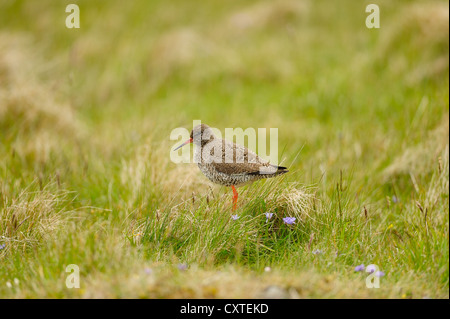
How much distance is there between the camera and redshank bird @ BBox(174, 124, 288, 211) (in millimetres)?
4242

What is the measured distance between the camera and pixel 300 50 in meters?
11.0

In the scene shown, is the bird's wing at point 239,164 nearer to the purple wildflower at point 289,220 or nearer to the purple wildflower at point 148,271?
the purple wildflower at point 289,220

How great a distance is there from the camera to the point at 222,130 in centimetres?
784

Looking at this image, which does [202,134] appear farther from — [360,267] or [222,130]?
[222,130]

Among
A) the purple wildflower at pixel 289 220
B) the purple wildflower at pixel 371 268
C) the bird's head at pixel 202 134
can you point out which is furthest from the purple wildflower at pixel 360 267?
the bird's head at pixel 202 134

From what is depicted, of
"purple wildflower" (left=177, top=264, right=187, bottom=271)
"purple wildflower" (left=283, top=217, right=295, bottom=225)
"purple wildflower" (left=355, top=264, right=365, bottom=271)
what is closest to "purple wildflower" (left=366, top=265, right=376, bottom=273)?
"purple wildflower" (left=355, top=264, right=365, bottom=271)

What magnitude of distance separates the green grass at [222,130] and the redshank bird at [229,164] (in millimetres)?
201

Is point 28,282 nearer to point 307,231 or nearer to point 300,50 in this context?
point 307,231

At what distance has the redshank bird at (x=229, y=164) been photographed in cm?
424

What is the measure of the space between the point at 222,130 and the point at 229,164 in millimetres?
3623

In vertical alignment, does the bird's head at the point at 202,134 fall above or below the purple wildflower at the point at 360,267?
above

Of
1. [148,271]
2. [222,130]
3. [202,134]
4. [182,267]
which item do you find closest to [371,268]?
[182,267]

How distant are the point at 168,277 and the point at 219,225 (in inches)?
30.8
